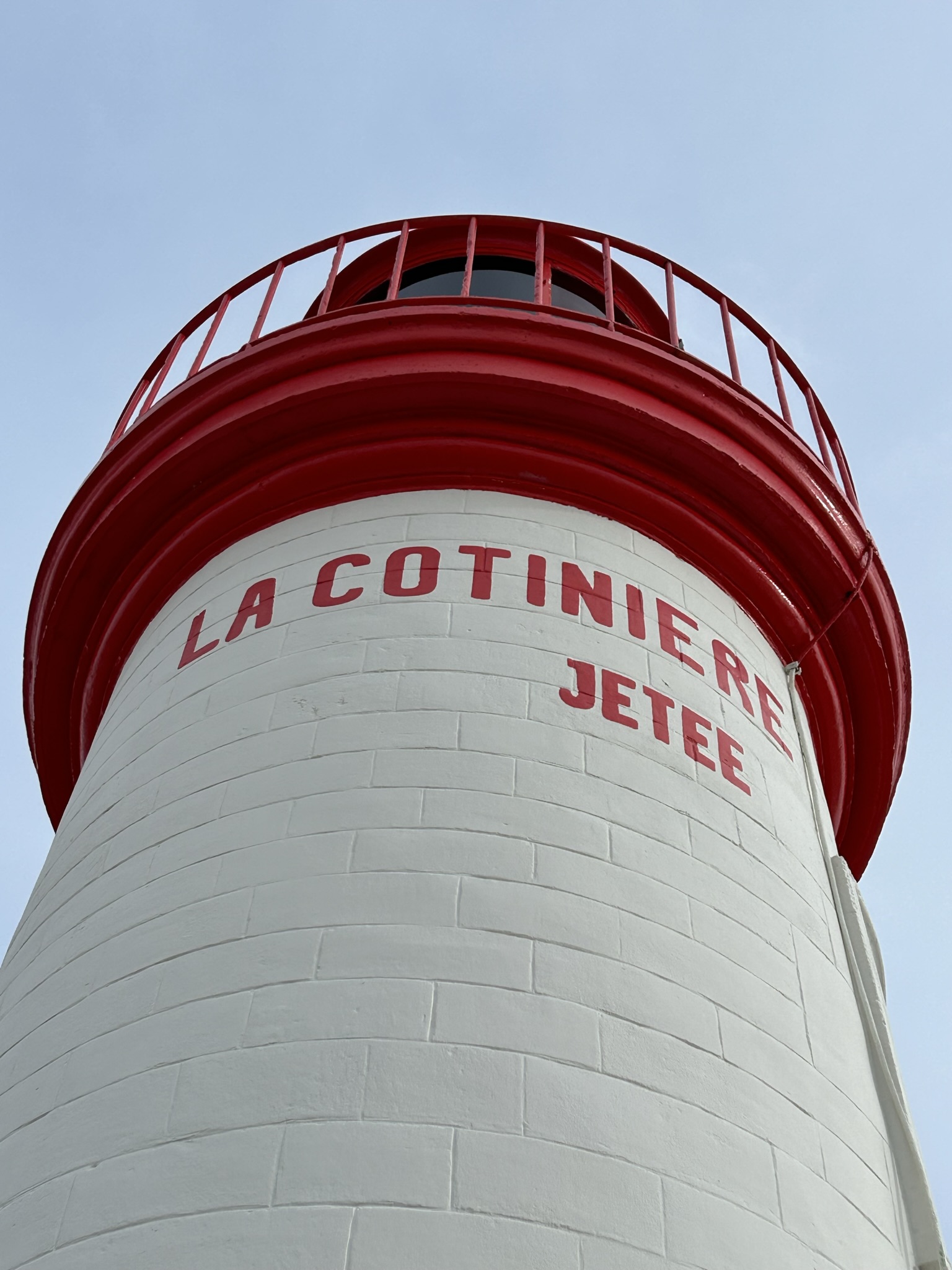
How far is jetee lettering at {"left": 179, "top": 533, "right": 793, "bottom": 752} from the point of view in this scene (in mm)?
3881

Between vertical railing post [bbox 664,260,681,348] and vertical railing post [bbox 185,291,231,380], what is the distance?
205 centimetres

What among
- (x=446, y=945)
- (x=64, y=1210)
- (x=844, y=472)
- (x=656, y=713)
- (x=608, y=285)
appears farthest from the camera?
(x=844, y=472)

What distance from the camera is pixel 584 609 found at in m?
4.06

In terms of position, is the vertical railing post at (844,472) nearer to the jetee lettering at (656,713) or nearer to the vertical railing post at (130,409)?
the jetee lettering at (656,713)

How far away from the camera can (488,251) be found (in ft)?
25.6

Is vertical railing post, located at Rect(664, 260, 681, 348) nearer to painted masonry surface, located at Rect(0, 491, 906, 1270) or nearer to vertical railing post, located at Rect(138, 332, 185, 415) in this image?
painted masonry surface, located at Rect(0, 491, 906, 1270)

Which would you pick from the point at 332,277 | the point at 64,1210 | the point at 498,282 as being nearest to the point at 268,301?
the point at 332,277

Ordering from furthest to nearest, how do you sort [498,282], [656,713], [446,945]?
[498,282], [656,713], [446,945]

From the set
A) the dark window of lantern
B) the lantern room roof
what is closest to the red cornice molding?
the lantern room roof

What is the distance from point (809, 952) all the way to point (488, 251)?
542 cm

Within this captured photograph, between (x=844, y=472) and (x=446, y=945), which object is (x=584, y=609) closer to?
(x=446, y=945)

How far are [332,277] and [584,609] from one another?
2413 millimetres

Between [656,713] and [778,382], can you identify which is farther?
[778,382]

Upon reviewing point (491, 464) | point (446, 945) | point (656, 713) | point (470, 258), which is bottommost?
point (446, 945)
